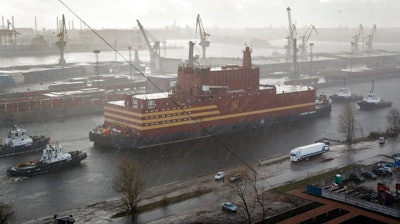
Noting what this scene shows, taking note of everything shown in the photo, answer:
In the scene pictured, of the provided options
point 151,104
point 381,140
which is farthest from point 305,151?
point 151,104

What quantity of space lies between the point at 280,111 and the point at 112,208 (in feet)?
31.1

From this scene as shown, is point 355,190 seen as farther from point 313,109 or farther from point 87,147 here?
point 313,109

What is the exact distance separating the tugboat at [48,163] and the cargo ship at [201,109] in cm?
184

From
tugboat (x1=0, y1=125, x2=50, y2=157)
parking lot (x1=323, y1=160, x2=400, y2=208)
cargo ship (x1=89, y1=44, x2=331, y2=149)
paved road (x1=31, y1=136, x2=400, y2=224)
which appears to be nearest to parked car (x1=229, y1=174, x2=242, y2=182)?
paved road (x1=31, y1=136, x2=400, y2=224)

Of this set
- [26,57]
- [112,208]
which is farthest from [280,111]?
[26,57]

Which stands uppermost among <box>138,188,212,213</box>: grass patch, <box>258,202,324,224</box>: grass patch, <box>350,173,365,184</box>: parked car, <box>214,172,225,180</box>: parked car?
<box>350,173,365,184</box>: parked car

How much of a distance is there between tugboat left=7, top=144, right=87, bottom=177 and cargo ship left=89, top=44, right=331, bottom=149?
1.84 m

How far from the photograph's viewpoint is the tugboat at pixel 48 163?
11.2 meters

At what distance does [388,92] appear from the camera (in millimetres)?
25016

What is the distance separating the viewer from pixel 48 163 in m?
11.5

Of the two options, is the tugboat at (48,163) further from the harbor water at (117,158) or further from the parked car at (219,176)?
the parked car at (219,176)

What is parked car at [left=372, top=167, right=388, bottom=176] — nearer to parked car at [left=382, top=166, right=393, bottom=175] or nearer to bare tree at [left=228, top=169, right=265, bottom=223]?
parked car at [left=382, top=166, right=393, bottom=175]

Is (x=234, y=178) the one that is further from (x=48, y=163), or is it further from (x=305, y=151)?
(x=48, y=163)

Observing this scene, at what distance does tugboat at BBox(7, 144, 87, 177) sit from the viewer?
11.2 m
